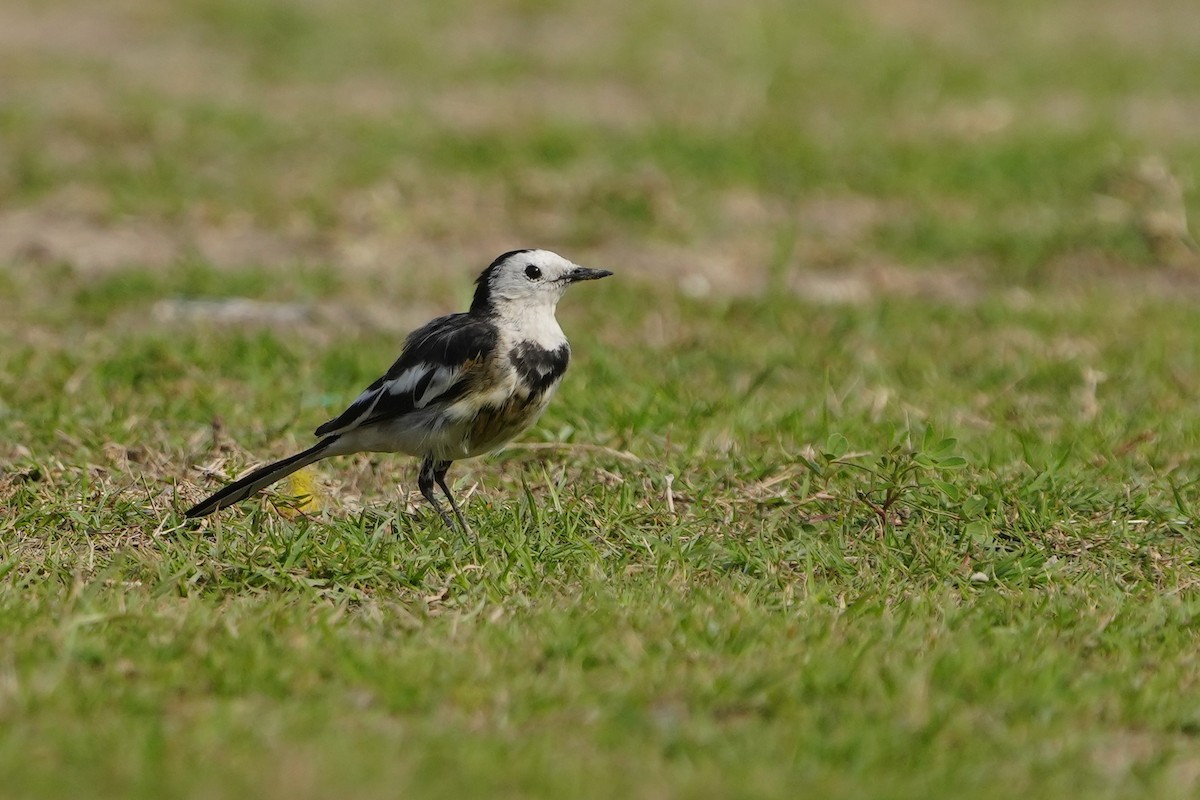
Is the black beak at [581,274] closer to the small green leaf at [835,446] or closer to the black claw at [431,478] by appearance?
the black claw at [431,478]

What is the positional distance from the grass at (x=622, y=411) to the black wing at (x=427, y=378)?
359 mm

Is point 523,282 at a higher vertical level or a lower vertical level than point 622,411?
higher

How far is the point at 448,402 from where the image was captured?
223 inches

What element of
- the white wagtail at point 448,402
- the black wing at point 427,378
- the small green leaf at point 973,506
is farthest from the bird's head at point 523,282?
the small green leaf at point 973,506

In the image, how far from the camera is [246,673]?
4.26 m

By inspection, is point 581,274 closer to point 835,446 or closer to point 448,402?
point 448,402

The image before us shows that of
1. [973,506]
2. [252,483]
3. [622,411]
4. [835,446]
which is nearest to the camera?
[252,483]

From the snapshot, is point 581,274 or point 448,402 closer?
point 448,402

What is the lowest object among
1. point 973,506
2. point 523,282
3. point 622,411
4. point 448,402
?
point 622,411

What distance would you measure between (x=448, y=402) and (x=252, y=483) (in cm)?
68

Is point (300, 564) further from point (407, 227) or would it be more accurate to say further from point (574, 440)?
point (407, 227)

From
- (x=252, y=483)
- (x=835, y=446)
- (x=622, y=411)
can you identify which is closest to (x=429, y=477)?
(x=252, y=483)

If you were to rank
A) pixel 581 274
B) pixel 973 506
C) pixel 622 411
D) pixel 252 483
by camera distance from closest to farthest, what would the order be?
pixel 252 483
pixel 973 506
pixel 581 274
pixel 622 411

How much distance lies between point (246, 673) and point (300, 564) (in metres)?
1.00
